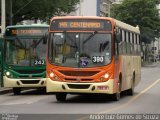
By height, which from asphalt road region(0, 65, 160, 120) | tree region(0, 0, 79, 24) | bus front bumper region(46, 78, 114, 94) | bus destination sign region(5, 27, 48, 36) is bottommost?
asphalt road region(0, 65, 160, 120)

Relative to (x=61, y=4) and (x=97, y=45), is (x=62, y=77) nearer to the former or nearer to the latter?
(x=97, y=45)

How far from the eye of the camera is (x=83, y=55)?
1998cm

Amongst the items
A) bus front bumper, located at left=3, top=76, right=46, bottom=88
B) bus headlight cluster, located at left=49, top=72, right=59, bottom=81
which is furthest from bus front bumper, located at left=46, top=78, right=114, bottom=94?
bus front bumper, located at left=3, top=76, right=46, bottom=88

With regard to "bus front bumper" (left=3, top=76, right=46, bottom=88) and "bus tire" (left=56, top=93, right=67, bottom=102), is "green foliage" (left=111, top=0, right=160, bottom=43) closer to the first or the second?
"bus front bumper" (left=3, top=76, right=46, bottom=88)

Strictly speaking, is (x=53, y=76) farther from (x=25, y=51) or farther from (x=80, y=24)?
(x=25, y=51)

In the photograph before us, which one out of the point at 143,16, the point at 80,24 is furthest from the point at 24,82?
the point at 143,16

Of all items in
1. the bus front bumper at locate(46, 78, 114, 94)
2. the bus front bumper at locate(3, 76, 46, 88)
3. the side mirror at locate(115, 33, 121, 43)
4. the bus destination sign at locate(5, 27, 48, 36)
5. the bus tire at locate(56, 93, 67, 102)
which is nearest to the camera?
the bus front bumper at locate(46, 78, 114, 94)

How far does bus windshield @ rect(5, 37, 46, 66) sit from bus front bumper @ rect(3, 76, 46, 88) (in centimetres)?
67

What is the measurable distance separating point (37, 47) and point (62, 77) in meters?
5.31

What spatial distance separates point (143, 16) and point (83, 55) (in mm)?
73565

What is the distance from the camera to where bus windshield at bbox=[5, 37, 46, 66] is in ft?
81.9

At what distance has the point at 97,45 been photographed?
66.2 ft

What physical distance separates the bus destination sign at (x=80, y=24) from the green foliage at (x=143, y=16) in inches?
2834

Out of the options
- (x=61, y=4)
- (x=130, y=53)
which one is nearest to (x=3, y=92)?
(x=130, y=53)
